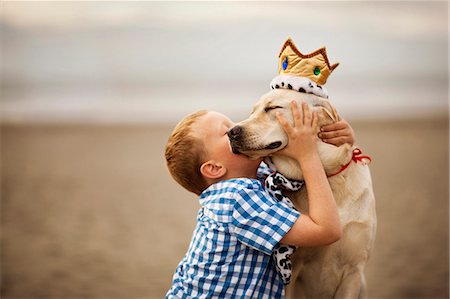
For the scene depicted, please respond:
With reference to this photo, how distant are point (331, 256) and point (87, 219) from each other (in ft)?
21.1

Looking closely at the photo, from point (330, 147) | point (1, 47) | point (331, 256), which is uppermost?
point (1, 47)

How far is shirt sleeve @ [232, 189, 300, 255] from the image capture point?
89.1 inches

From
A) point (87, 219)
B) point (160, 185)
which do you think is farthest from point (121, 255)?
point (160, 185)

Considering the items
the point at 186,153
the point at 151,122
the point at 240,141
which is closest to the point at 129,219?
the point at 186,153

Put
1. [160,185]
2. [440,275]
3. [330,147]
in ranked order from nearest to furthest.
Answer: [330,147]
[440,275]
[160,185]

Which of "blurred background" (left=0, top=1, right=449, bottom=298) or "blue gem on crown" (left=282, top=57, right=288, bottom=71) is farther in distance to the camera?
"blurred background" (left=0, top=1, right=449, bottom=298)

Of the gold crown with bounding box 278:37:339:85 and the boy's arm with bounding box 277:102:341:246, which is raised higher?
the gold crown with bounding box 278:37:339:85

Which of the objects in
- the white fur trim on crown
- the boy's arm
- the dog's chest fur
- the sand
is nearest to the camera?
the boy's arm

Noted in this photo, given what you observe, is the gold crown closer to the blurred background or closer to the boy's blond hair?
the boy's blond hair

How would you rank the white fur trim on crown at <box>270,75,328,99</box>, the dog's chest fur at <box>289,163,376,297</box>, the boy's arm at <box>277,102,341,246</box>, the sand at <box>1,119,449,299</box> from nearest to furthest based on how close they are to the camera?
the boy's arm at <box>277,102,341,246</box> → the white fur trim on crown at <box>270,75,328,99</box> → the dog's chest fur at <box>289,163,376,297</box> → the sand at <box>1,119,449,299</box>

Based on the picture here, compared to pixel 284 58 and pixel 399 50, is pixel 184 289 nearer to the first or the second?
pixel 284 58

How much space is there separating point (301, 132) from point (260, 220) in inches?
15.3

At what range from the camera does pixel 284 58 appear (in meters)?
2.43

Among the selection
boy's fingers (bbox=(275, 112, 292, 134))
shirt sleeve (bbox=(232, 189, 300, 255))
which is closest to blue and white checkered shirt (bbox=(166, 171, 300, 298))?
shirt sleeve (bbox=(232, 189, 300, 255))
